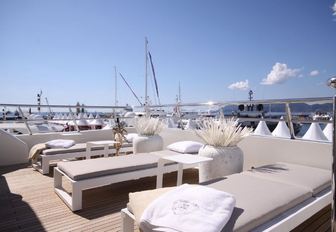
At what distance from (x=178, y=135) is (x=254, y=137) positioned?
1597 mm

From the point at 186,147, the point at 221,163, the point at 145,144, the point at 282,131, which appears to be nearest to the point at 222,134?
the point at 221,163

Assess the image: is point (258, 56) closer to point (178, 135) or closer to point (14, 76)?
point (178, 135)

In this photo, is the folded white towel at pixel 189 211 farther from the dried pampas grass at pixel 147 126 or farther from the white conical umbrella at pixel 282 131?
the white conical umbrella at pixel 282 131

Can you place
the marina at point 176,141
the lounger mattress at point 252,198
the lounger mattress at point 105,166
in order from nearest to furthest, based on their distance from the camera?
1. the lounger mattress at point 252,198
2. the marina at point 176,141
3. the lounger mattress at point 105,166

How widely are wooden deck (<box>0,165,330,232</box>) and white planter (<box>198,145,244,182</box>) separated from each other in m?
0.72

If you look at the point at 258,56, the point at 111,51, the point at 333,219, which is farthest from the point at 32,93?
the point at 333,219

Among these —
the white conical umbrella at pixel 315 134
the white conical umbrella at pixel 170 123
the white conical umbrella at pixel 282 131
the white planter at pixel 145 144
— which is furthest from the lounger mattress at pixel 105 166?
the white conical umbrella at pixel 170 123

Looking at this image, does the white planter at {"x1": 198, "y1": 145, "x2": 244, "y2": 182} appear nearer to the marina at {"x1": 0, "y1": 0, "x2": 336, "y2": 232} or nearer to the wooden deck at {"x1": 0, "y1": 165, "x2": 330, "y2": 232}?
the marina at {"x1": 0, "y1": 0, "x2": 336, "y2": 232}

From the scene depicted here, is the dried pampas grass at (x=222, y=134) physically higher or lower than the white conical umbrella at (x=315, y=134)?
higher

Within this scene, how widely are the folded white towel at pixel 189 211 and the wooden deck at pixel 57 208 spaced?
849mm

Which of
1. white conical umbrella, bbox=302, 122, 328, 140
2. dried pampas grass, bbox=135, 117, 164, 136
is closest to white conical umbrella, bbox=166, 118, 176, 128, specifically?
dried pampas grass, bbox=135, 117, 164, 136

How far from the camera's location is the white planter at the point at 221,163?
223 centimetres

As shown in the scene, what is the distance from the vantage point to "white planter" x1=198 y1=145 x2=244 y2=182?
2229 mm

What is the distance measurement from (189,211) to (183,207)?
0.04m
